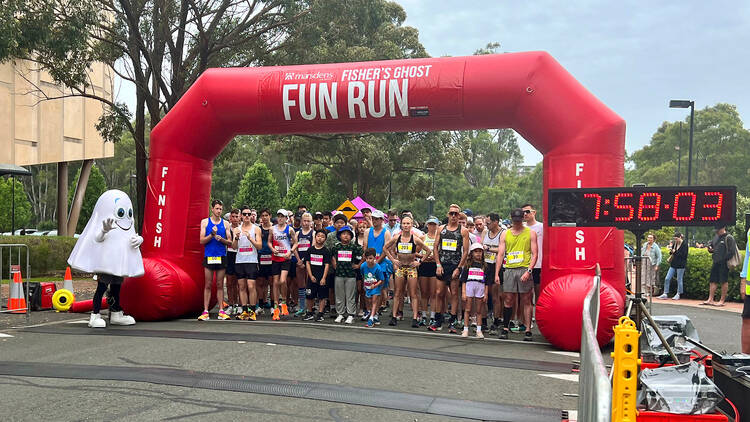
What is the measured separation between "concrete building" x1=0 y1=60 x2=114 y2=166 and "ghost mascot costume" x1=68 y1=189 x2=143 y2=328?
1308 centimetres

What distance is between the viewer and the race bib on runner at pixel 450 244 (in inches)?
419

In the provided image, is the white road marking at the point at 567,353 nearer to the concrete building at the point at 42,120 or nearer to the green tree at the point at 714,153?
the concrete building at the point at 42,120

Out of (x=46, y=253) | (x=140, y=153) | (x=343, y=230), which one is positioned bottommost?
(x=46, y=253)

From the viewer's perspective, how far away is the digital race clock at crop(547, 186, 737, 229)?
6492 mm

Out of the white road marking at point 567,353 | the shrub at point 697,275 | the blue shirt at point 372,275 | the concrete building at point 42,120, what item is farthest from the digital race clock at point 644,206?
the concrete building at point 42,120

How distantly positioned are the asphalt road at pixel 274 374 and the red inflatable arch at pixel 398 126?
93 centimetres

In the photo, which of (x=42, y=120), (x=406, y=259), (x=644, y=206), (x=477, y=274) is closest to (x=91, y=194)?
(x=42, y=120)

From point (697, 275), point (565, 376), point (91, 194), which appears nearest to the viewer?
point (565, 376)

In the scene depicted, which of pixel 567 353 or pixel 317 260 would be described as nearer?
pixel 567 353

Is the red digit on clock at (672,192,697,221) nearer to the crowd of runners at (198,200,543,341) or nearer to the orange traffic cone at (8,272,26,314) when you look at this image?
the crowd of runners at (198,200,543,341)

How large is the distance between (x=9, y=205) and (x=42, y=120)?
2814 cm

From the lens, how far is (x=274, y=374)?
6.86m

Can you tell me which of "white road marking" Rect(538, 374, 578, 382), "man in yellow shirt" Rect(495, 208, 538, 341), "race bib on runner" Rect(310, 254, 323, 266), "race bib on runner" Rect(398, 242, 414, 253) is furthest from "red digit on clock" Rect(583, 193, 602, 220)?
"race bib on runner" Rect(310, 254, 323, 266)

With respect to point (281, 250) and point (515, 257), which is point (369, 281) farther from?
point (515, 257)
